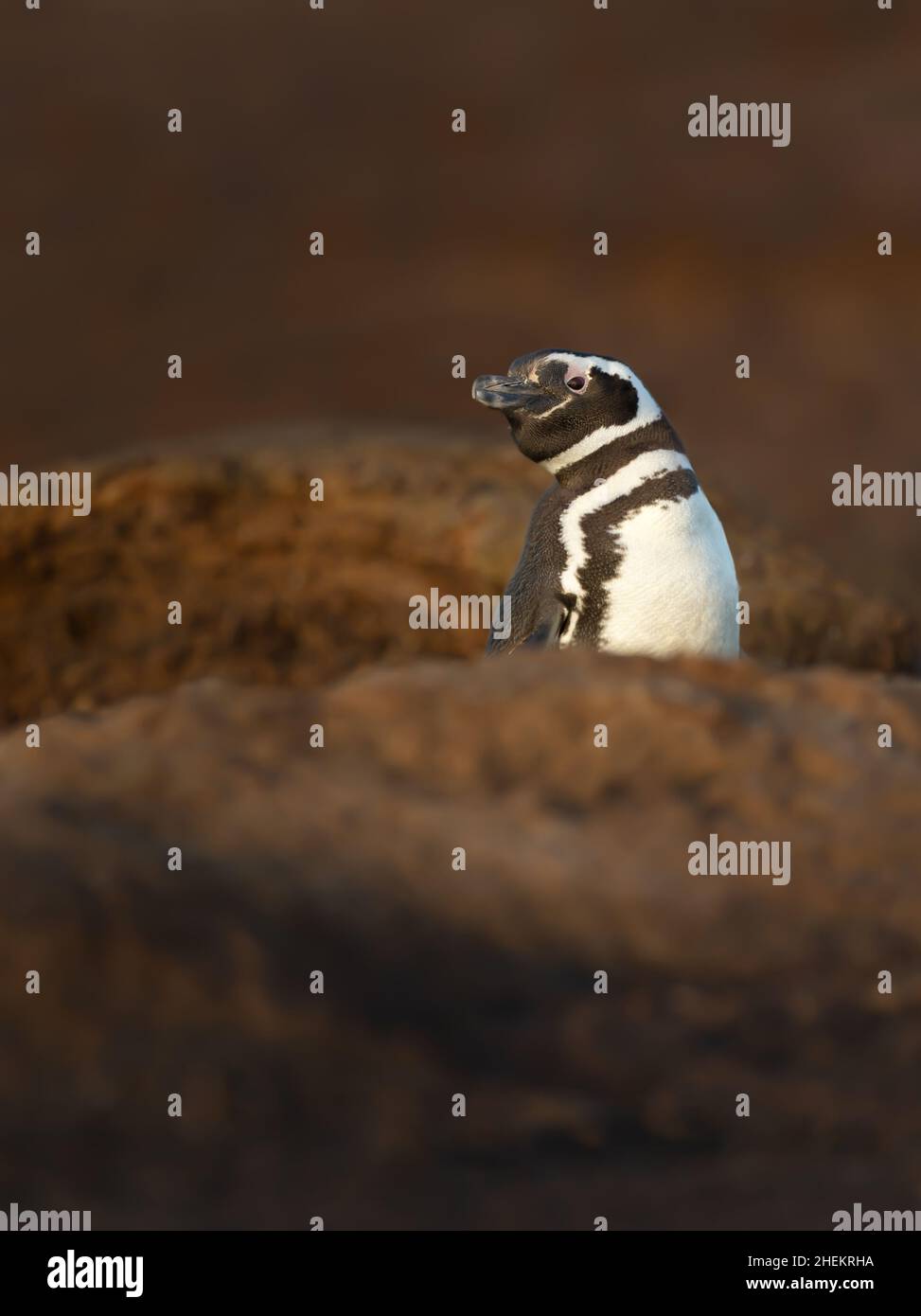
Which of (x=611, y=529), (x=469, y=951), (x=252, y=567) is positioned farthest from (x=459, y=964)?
(x=252, y=567)

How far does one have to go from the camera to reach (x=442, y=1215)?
1.46m

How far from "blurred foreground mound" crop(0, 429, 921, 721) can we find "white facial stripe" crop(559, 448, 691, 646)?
3018mm

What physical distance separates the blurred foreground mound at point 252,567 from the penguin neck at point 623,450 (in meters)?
2.96

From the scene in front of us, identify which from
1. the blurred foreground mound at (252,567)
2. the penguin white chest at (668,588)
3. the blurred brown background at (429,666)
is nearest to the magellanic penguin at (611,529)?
the penguin white chest at (668,588)

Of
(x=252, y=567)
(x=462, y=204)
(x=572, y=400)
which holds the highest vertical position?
(x=462, y=204)

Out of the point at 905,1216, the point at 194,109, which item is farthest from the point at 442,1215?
the point at 194,109

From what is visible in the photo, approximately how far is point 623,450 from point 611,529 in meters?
0.22

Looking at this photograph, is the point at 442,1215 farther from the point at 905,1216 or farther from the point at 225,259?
the point at 225,259

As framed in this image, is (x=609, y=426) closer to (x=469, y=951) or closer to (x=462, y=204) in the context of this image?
(x=469, y=951)

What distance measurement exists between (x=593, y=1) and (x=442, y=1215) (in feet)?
27.8

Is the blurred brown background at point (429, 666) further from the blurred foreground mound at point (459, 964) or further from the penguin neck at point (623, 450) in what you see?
the penguin neck at point (623, 450)

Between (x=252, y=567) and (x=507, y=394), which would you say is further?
(x=252, y=567)

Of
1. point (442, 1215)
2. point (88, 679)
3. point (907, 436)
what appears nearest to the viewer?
point (442, 1215)

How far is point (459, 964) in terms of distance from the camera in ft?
5.35
